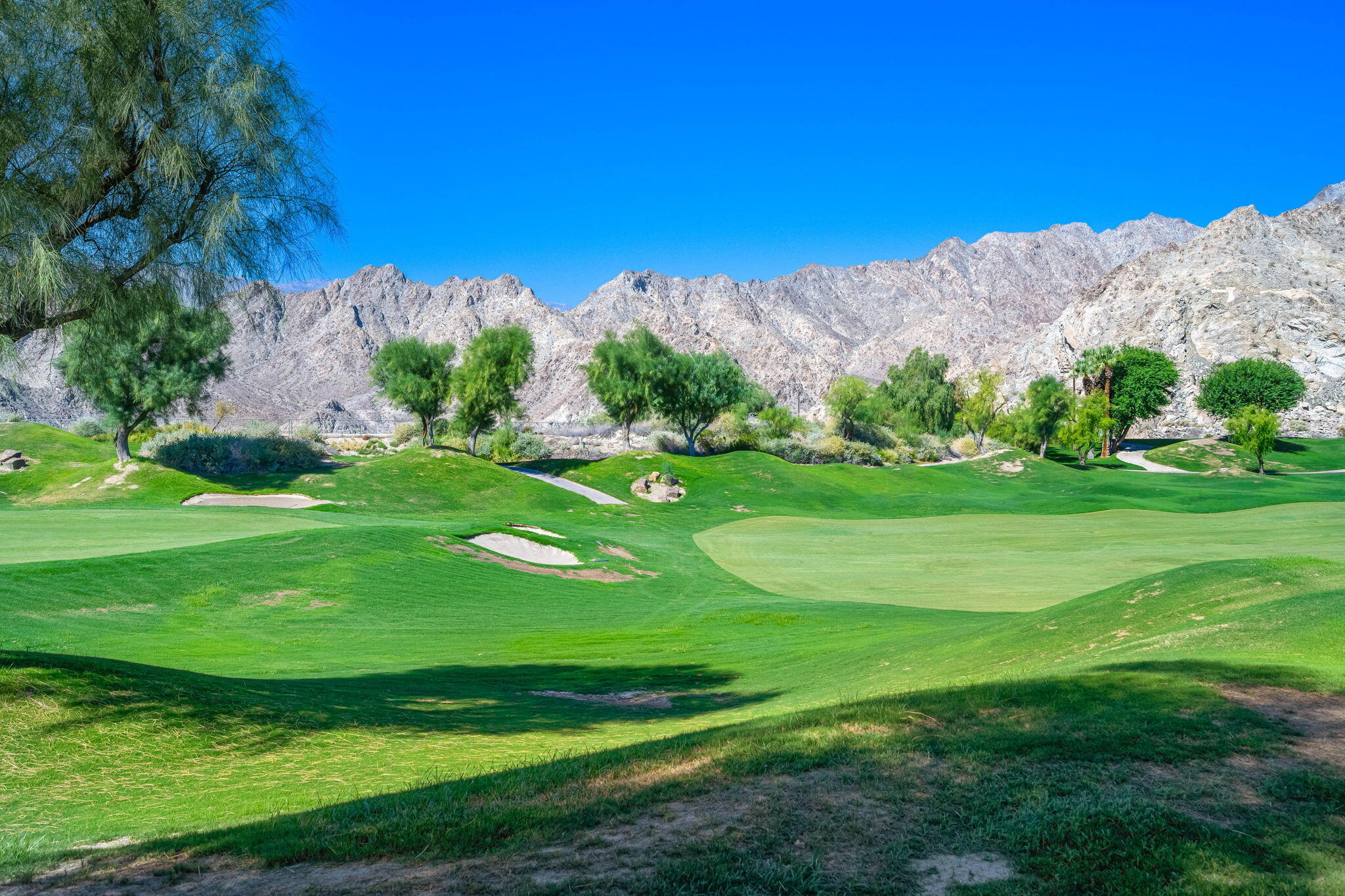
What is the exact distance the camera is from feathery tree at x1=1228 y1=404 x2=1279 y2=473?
6588cm

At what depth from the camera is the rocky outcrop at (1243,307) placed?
116 m

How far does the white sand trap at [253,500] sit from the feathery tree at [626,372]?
2968 cm

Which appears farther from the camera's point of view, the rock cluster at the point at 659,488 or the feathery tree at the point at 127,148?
the rock cluster at the point at 659,488

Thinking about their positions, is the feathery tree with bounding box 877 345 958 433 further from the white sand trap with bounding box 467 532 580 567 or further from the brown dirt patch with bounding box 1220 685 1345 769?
the brown dirt patch with bounding box 1220 685 1345 769

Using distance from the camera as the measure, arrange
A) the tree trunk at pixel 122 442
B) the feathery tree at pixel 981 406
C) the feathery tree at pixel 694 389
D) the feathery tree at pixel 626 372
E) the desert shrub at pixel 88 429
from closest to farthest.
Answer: the tree trunk at pixel 122 442 → the desert shrub at pixel 88 429 → the feathery tree at pixel 626 372 → the feathery tree at pixel 694 389 → the feathery tree at pixel 981 406

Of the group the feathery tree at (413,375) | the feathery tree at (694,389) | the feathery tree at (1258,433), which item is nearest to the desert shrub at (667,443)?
the feathery tree at (694,389)

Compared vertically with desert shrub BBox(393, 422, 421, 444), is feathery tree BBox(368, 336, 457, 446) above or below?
above

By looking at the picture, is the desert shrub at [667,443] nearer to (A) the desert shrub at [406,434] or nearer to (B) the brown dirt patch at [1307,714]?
(A) the desert shrub at [406,434]

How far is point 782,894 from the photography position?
3.70 metres

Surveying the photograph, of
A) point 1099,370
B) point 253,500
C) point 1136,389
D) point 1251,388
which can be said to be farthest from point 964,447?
point 253,500

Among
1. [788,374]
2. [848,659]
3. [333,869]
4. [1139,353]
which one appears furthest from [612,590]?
[788,374]

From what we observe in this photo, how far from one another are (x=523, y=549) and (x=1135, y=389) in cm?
10167

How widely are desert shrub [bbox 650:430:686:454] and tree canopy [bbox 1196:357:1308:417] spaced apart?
7704cm

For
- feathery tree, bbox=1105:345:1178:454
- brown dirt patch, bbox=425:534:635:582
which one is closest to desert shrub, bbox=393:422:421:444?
brown dirt patch, bbox=425:534:635:582
